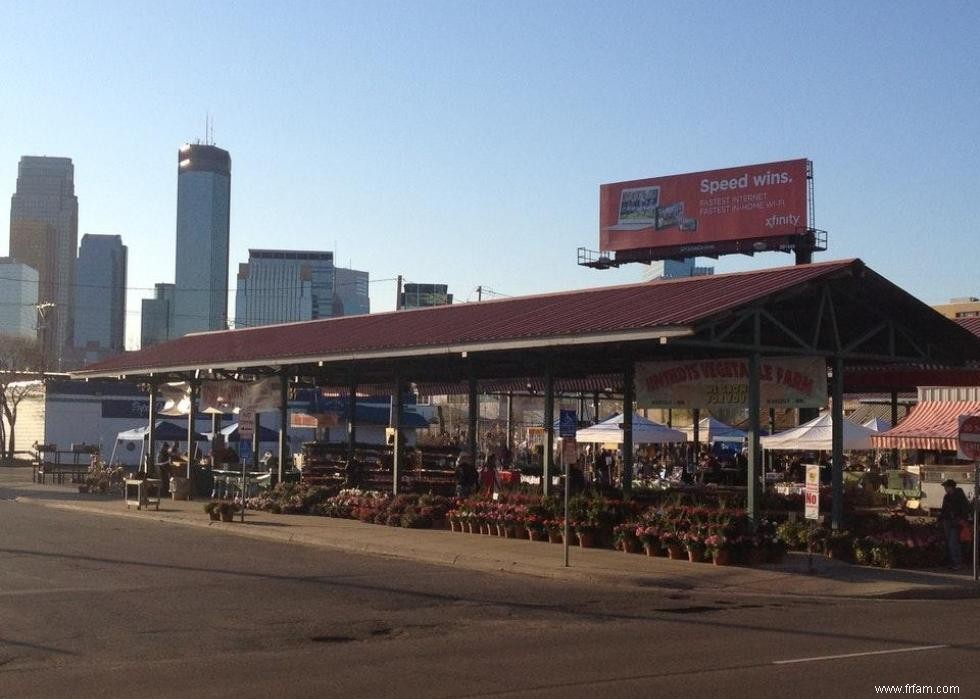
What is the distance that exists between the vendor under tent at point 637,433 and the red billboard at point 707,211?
29.8 metres

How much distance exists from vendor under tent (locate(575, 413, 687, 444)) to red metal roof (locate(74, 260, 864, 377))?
11.2m

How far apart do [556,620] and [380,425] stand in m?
53.1

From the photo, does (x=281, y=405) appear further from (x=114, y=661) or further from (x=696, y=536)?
(x=114, y=661)

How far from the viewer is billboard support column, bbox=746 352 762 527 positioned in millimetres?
22328

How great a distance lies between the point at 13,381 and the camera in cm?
7162

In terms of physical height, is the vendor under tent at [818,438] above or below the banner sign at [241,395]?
below

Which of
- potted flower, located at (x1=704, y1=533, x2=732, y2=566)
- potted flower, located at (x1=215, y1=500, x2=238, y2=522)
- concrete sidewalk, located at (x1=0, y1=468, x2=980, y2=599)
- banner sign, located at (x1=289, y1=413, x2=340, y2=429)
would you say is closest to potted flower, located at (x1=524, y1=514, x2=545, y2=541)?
concrete sidewalk, located at (x1=0, y1=468, x2=980, y2=599)

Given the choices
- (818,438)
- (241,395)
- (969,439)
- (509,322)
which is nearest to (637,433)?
(818,438)

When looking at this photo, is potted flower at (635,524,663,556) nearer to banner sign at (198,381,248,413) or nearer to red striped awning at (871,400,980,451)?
red striped awning at (871,400,980,451)

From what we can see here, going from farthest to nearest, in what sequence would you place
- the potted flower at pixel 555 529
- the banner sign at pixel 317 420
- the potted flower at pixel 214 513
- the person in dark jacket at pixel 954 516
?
the banner sign at pixel 317 420, the potted flower at pixel 214 513, the potted flower at pixel 555 529, the person in dark jacket at pixel 954 516

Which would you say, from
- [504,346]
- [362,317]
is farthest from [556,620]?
[362,317]

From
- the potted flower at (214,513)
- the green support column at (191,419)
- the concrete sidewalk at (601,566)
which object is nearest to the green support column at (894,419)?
the concrete sidewalk at (601,566)

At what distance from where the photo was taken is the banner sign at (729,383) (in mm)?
23266

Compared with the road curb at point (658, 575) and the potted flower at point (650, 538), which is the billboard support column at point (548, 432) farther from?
the potted flower at point (650, 538)
